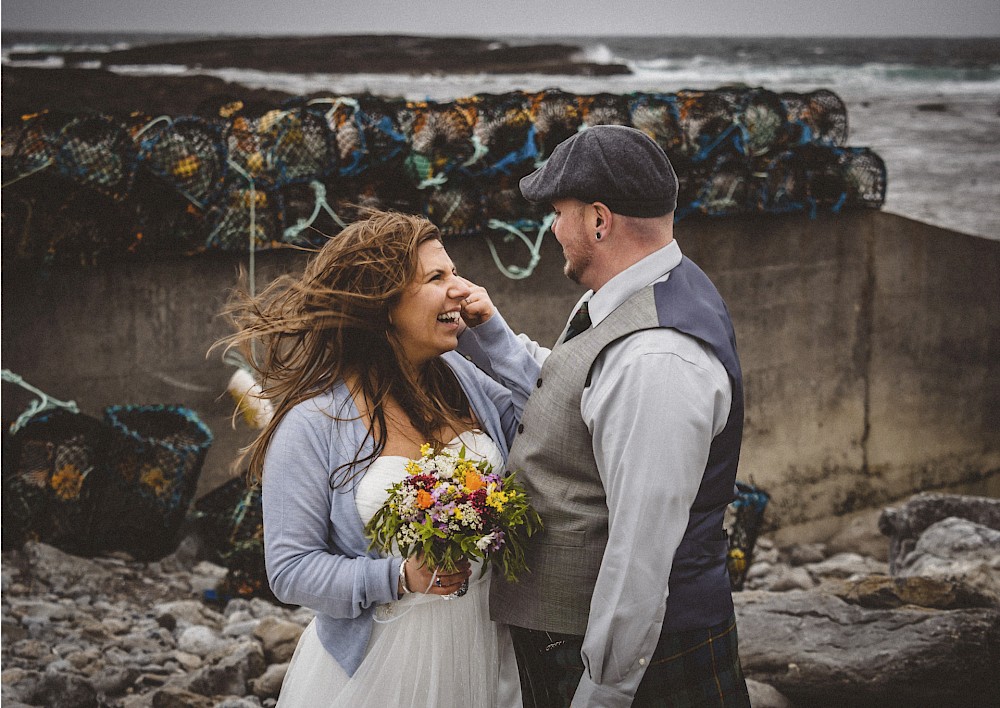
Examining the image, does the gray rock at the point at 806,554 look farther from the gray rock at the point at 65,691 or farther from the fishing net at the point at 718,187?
the gray rock at the point at 65,691

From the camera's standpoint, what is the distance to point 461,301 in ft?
9.78

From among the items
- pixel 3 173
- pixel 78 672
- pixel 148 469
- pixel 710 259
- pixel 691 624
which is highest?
pixel 3 173

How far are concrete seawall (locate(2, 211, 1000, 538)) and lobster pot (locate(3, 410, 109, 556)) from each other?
6.2 inches

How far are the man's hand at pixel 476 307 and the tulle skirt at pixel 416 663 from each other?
81 cm

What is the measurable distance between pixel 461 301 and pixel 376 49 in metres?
5.24

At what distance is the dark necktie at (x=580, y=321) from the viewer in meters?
2.65

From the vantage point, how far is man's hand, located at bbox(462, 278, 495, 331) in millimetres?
3037

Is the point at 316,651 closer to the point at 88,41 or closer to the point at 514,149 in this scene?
the point at 514,149

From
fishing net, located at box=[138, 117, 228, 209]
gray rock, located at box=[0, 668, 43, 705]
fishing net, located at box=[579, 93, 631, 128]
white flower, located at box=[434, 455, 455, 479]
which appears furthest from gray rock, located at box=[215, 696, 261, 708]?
fishing net, located at box=[579, 93, 631, 128]

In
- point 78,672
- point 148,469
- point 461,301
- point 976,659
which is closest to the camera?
Answer: point 461,301

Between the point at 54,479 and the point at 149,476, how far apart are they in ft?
1.71

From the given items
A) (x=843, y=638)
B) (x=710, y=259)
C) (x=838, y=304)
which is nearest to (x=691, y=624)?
(x=843, y=638)

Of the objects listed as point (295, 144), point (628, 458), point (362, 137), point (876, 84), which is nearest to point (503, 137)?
point (362, 137)

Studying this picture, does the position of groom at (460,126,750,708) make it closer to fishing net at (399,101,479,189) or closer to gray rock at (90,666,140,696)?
gray rock at (90,666,140,696)
